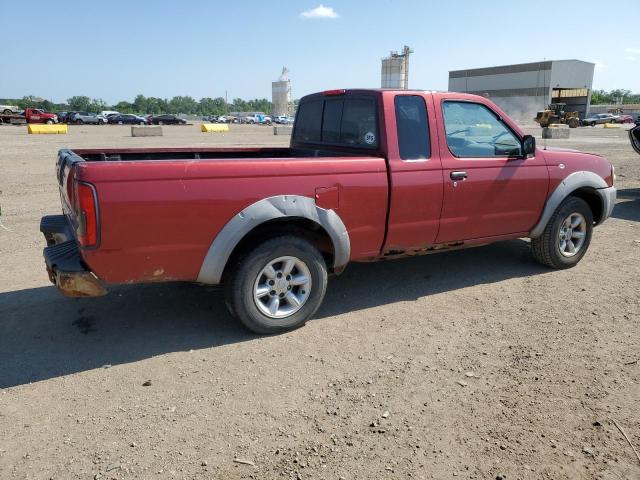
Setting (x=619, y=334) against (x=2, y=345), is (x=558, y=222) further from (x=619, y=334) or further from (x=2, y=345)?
(x=2, y=345)

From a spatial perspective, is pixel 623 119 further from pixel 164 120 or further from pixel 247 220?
pixel 247 220

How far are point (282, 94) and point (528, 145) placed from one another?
498 feet

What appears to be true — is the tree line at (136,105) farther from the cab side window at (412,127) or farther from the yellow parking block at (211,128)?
the cab side window at (412,127)

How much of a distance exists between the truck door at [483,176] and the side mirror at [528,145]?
0.22 feet

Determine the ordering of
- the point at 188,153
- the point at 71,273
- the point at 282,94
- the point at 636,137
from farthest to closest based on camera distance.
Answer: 1. the point at 282,94
2. the point at 636,137
3. the point at 188,153
4. the point at 71,273

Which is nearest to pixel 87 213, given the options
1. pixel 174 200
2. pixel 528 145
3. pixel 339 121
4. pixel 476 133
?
pixel 174 200

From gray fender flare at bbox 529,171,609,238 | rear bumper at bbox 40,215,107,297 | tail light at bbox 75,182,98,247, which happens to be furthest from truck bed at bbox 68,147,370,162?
gray fender flare at bbox 529,171,609,238

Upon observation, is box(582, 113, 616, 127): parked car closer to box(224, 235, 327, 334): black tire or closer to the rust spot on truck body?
box(224, 235, 327, 334): black tire

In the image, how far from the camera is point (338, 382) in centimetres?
340

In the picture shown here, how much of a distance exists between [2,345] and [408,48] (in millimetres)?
134778

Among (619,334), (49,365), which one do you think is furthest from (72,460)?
(619,334)

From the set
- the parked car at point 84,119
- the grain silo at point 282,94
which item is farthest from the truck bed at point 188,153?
the grain silo at point 282,94

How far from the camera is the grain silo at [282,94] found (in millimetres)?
149500

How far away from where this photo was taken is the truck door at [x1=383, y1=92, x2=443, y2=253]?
429 cm
